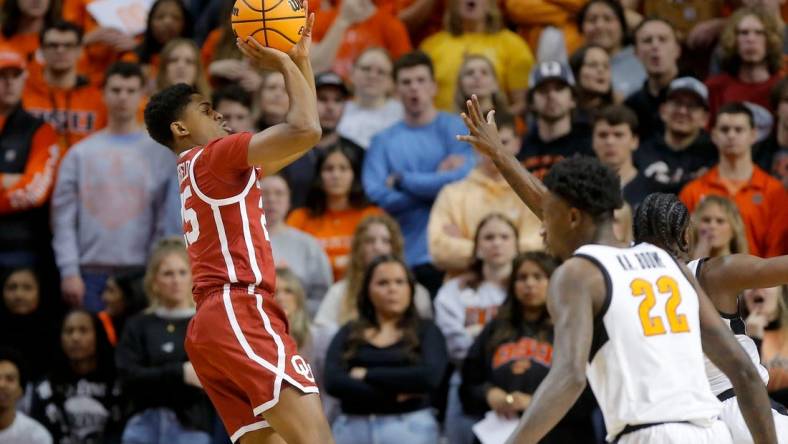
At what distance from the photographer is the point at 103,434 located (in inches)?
389

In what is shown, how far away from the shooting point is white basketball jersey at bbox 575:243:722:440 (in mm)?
4980

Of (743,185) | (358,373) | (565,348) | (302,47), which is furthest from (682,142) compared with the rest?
(565,348)

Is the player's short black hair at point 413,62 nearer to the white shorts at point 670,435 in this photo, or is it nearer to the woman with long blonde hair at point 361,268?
the woman with long blonde hair at point 361,268

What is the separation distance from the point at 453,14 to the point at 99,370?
427 cm

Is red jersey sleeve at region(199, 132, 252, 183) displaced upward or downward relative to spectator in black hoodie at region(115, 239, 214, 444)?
upward

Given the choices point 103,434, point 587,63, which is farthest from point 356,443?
point 587,63

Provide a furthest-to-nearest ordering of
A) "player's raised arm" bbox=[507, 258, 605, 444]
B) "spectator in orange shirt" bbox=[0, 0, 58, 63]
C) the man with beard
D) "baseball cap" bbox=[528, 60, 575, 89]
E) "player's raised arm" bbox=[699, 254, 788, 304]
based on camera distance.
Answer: "spectator in orange shirt" bbox=[0, 0, 58, 63], "baseball cap" bbox=[528, 60, 575, 89], the man with beard, "player's raised arm" bbox=[699, 254, 788, 304], "player's raised arm" bbox=[507, 258, 605, 444]

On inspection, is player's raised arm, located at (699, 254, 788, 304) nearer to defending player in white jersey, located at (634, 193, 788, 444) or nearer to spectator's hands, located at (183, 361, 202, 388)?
defending player in white jersey, located at (634, 193, 788, 444)

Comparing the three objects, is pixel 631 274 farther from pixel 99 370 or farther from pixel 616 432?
pixel 99 370

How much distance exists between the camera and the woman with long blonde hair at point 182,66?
11172 mm

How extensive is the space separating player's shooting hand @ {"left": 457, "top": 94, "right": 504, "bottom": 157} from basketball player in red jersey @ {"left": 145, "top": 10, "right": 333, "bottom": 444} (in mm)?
774

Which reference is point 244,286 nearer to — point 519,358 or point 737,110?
point 519,358

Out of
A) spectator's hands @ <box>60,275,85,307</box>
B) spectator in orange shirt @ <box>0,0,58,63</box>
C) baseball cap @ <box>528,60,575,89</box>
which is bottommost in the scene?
spectator's hands @ <box>60,275,85,307</box>

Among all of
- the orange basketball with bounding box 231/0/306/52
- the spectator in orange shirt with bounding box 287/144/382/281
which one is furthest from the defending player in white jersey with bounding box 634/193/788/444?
the spectator in orange shirt with bounding box 287/144/382/281
